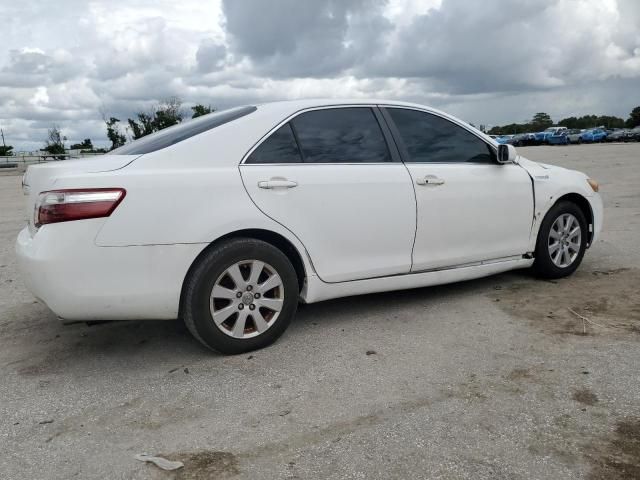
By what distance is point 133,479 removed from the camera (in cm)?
244

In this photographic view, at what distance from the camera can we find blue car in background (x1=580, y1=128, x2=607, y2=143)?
54.4 meters

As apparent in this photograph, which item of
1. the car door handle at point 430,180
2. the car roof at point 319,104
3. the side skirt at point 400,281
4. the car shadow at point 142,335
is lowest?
the car shadow at point 142,335

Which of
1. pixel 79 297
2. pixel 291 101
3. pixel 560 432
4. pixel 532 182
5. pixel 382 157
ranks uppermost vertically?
pixel 291 101

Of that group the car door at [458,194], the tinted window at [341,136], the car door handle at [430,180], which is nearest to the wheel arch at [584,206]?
the car door at [458,194]

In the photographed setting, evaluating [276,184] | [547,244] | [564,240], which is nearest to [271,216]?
[276,184]

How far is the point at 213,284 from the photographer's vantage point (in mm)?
3547

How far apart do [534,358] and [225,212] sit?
203cm

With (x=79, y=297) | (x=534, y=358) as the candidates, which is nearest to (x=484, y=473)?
(x=534, y=358)

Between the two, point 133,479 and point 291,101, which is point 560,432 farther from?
point 291,101

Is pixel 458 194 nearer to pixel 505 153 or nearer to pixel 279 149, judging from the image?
pixel 505 153

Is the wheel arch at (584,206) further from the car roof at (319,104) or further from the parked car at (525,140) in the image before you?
the parked car at (525,140)

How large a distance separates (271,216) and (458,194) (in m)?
1.58

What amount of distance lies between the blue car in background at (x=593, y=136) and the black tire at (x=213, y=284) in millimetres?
57130

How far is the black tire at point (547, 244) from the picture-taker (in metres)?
5.07
